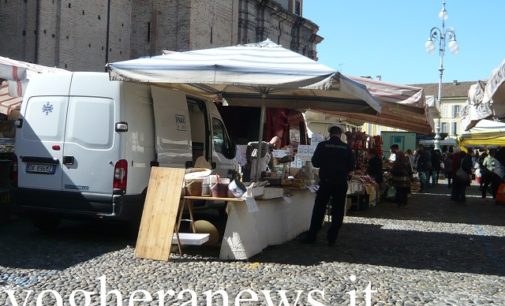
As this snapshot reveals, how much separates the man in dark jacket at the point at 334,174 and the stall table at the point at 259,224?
51 cm

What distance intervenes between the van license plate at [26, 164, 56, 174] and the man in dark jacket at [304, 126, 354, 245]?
3.72 metres

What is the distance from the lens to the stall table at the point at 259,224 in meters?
7.02

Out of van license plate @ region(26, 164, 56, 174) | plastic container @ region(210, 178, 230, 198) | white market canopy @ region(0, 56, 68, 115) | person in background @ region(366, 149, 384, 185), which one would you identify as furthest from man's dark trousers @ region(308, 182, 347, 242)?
person in background @ region(366, 149, 384, 185)

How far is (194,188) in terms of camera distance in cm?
724

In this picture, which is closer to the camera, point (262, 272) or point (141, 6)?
point (262, 272)

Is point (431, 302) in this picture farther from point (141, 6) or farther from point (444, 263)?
point (141, 6)

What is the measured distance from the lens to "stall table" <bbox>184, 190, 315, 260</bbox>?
7020mm

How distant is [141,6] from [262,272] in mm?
30907

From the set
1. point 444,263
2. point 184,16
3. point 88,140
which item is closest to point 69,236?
point 88,140

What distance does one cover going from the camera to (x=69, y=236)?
28.1ft

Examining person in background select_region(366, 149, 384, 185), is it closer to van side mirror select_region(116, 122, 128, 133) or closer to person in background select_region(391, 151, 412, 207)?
person in background select_region(391, 151, 412, 207)

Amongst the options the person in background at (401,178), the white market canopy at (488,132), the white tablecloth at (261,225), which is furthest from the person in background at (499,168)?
the white tablecloth at (261,225)

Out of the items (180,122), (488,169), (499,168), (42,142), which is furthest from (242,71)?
(488,169)

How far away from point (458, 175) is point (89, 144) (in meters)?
12.0
